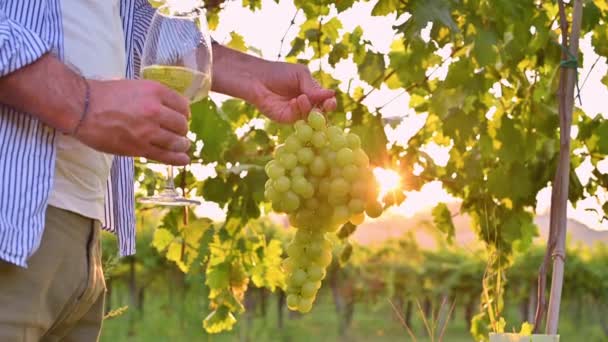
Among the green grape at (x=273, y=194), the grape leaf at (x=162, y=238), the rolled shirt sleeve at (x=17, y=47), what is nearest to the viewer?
the rolled shirt sleeve at (x=17, y=47)

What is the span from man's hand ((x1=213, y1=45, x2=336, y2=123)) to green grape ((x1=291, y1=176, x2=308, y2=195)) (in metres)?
0.10

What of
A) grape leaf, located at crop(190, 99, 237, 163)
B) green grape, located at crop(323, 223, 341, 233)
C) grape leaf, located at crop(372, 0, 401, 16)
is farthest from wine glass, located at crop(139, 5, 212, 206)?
grape leaf, located at crop(190, 99, 237, 163)

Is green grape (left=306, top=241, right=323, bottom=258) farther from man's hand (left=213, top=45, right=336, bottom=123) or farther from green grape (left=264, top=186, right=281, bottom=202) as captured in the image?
man's hand (left=213, top=45, right=336, bottom=123)

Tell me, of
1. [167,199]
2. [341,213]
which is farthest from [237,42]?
[341,213]

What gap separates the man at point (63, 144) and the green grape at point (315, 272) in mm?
448

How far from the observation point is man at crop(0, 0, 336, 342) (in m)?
1.27

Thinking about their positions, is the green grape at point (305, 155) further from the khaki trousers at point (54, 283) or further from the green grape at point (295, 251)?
the khaki trousers at point (54, 283)

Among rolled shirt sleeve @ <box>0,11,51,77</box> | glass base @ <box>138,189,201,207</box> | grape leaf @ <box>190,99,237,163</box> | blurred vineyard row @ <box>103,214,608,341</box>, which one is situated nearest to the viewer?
rolled shirt sleeve @ <box>0,11,51,77</box>

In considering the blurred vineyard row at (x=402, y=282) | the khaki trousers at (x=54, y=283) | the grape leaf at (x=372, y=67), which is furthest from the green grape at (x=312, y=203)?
the blurred vineyard row at (x=402, y=282)

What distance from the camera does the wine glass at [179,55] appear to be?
158cm

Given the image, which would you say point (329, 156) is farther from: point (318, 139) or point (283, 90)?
point (283, 90)

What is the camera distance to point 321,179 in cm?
184

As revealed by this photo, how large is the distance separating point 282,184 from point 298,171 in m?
0.04

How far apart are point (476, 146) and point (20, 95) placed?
124 inches
